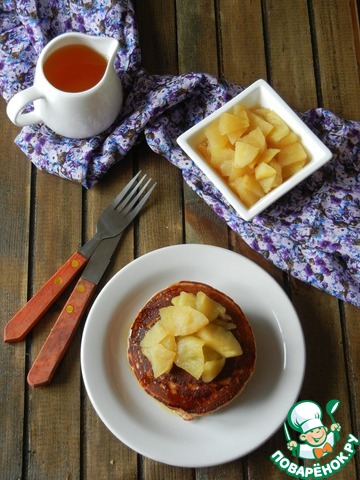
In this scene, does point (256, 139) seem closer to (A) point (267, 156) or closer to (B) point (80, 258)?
(A) point (267, 156)

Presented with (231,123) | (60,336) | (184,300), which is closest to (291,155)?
(231,123)

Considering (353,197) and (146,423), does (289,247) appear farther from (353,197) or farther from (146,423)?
(146,423)

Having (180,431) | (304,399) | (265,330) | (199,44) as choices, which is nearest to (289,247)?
(265,330)

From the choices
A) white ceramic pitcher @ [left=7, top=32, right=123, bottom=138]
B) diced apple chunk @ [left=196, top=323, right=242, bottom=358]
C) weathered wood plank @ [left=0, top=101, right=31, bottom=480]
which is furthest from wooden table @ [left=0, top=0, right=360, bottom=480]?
diced apple chunk @ [left=196, top=323, right=242, bottom=358]

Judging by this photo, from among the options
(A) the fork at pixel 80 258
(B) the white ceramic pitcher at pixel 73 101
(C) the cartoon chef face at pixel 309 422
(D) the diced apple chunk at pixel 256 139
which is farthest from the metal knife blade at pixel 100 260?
(C) the cartoon chef face at pixel 309 422

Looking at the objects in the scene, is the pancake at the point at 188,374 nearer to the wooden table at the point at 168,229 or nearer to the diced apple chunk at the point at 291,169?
the wooden table at the point at 168,229

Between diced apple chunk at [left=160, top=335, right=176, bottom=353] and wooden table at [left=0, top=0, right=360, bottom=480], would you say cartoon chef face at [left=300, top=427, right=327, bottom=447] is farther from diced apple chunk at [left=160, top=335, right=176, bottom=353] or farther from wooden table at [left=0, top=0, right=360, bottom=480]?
diced apple chunk at [left=160, top=335, right=176, bottom=353]
